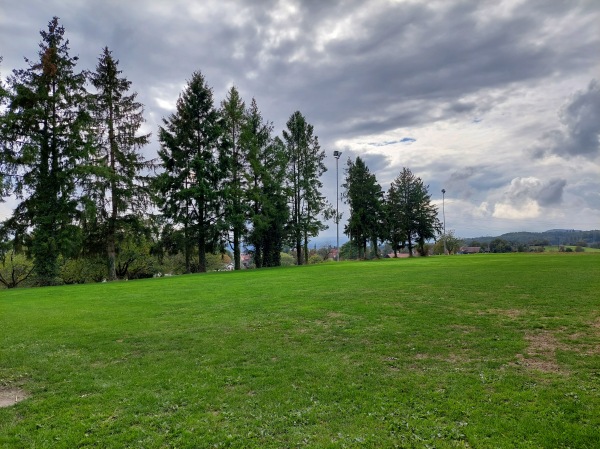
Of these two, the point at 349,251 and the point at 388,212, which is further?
the point at 349,251

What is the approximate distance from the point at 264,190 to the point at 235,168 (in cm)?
433

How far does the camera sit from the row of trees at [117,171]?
78.6ft

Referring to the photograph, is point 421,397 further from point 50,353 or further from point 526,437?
point 50,353

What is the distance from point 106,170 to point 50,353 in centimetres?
2036

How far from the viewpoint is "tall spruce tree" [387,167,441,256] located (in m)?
59.4

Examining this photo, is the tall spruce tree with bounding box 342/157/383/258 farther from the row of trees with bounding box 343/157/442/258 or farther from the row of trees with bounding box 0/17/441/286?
the row of trees with bounding box 0/17/441/286

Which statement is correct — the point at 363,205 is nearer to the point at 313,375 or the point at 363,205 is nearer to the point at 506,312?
the point at 506,312

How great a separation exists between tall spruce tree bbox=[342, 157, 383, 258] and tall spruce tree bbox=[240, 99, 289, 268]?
55.9ft

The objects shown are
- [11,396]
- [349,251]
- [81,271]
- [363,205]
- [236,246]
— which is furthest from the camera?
[349,251]

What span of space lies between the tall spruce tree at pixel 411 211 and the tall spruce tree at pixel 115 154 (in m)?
41.3

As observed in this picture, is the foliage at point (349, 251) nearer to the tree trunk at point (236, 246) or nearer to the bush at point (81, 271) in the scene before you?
the tree trunk at point (236, 246)

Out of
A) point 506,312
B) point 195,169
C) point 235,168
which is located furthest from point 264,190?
point 506,312

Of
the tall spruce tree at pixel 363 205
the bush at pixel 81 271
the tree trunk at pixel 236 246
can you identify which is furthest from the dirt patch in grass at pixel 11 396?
the tall spruce tree at pixel 363 205

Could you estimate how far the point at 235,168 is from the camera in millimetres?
34688
